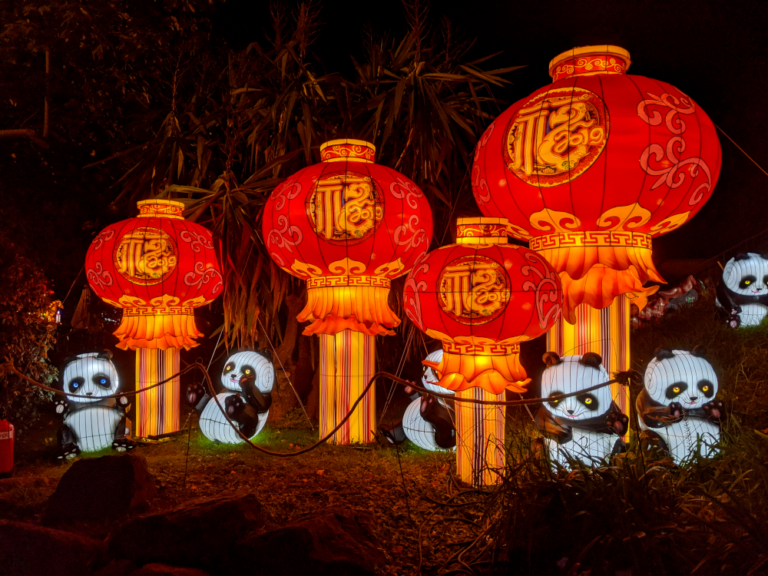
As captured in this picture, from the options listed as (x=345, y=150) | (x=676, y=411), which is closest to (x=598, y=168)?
(x=676, y=411)

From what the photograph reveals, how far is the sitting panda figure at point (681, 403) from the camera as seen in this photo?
15.5 ft

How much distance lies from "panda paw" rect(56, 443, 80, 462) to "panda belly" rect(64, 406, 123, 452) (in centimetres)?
7

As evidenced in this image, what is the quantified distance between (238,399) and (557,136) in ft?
13.1

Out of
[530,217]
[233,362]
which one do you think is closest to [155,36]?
[233,362]

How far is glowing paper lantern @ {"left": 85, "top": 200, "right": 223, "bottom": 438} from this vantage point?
6012 millimetres

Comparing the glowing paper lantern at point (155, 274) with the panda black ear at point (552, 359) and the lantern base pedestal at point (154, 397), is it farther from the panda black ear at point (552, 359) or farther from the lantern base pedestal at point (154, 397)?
the panda black ear at point (552, 359)

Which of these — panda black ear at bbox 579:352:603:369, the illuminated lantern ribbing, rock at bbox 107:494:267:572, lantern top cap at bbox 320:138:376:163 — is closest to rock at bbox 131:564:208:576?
rock at bbox 107:494:267:572

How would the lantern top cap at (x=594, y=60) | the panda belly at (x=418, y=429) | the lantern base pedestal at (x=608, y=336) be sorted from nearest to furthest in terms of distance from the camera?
the lantern top cap at (x=594, y=60) < the lantern base pedestal at (x=608, y=336) < the panda belly at (x=418, y=429)

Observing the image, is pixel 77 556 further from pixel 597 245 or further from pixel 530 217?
pixel 597 245

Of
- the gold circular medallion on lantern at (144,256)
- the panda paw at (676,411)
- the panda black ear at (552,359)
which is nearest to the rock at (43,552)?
the gold circular medallion on lantern at (144,256)

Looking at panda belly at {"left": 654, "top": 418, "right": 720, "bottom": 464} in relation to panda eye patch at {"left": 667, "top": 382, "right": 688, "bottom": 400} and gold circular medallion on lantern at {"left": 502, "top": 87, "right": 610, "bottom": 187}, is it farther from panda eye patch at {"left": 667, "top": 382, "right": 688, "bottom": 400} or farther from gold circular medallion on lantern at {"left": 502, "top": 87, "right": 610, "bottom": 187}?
gold circular medallion on lantern at {"left": 502, "top": 87, "right": 610, "bottom": 187}

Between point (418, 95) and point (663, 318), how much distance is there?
5565 millimetres

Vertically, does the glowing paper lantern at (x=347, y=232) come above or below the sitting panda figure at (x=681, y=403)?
above

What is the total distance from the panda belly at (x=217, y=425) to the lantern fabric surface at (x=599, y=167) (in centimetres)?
355
